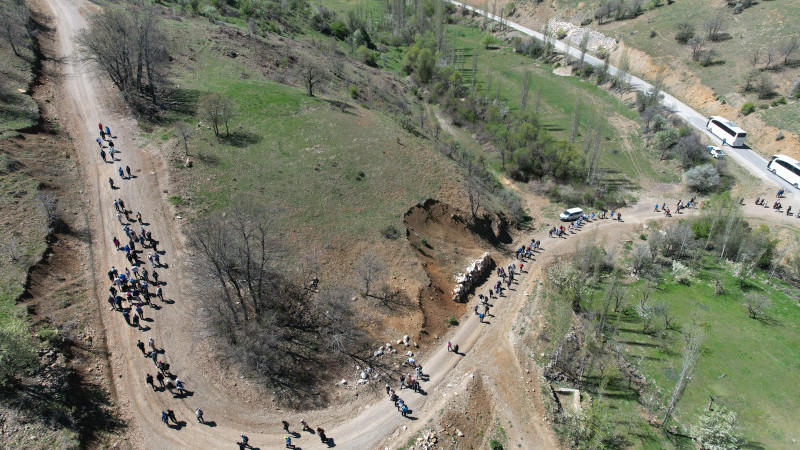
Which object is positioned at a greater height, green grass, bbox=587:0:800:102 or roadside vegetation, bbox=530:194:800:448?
green grass, bbox=587:0:800:102

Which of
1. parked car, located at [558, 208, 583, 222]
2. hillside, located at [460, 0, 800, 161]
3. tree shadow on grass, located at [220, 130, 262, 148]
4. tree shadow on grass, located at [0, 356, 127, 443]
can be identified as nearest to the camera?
tree shadow on grass, located at [0, 356, 127, 443]

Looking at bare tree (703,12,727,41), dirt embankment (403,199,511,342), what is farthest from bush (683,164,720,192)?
bare tree (703,12,727,41)

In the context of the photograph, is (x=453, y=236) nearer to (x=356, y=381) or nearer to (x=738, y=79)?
(x=356, y=381)

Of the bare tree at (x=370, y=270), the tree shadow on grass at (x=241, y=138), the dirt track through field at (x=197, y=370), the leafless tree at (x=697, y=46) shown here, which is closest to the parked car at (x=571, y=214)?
the dirt track through field at (x=197, y=370)

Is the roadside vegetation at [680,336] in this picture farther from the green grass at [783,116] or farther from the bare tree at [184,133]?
the bare tree at [184,133]

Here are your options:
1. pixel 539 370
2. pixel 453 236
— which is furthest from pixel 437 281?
pixel 539 370

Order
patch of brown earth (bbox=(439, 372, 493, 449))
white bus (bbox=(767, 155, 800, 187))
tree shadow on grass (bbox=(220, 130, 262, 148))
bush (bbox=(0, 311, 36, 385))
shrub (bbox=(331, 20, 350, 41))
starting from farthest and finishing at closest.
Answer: shrub (bbox=(331, 20, 350, 41)), white bus (bbox=(767, 155, 800, 187)), tree shadow on grass (bbox=(220, 130, 262, 148)), patch of brown earth (bbox=(439, 372, 493, 449)), bush (bbox=(0, 311, 36, 385))

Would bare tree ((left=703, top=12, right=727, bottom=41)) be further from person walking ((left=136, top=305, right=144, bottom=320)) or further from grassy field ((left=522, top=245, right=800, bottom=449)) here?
person walking ((left=136, top=305, right=144, bottom=320))

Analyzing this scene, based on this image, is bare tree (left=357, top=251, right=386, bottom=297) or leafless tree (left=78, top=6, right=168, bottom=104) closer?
bare tree (left=357, top=251, right=386, bottom=297)
